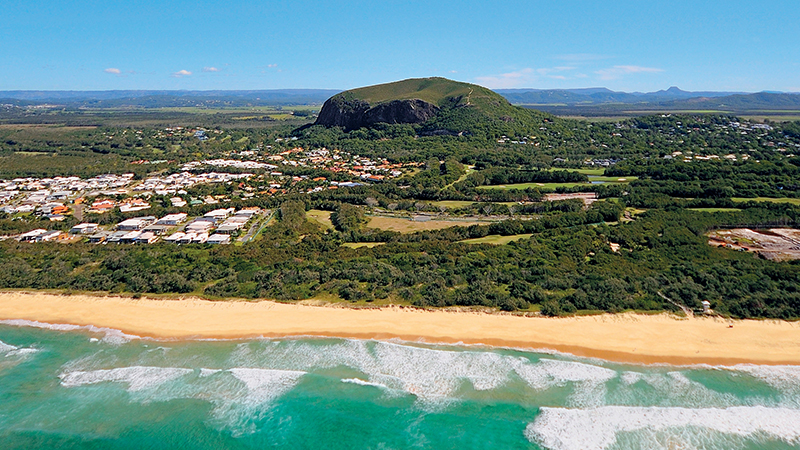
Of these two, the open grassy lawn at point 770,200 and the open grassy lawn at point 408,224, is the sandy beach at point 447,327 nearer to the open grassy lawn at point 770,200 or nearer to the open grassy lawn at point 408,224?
the open grassy lawn at point 408,224

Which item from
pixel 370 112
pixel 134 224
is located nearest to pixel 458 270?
pixel 134 224

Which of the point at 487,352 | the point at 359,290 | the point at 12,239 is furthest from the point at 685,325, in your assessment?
the point at 12,239

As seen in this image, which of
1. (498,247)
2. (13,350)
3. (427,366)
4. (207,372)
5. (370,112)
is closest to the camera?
(207,372)

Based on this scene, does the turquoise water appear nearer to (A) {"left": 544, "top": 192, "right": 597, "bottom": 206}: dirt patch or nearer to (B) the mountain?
(A) {"left": 544, "top": 192, "right": 597, "bottom": 206}: dirt patch

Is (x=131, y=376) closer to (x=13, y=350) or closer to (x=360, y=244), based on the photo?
(x=13, y=350)

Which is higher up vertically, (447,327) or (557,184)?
(557,184)

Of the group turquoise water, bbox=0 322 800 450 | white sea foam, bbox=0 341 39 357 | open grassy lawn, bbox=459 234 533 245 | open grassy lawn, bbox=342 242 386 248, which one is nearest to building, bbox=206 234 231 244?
open grassy lawn, bbox=342 242 386 248

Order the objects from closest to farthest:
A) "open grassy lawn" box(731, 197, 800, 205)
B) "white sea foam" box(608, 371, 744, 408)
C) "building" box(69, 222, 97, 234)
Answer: "white sea foam" box(608, 371, 744, 408) → "building" box(69, 222, 97, 234) → "open grassy lawn" box(731, 197, 800, 205)
